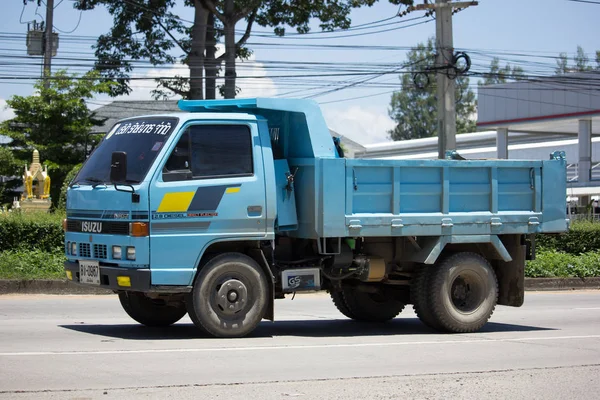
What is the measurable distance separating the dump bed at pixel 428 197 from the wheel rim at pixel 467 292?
1.93 feet

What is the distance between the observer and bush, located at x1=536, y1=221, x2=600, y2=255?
22094 mm

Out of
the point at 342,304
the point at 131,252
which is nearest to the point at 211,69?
the point at 342,304

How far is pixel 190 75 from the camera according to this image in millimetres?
32500

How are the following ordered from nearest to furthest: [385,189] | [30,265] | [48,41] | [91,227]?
[91,227], [385,189], [30,265], [48,41]

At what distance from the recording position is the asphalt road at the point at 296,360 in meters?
7.22

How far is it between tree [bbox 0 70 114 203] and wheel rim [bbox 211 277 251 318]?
1017 inches

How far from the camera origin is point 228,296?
9.87 metres

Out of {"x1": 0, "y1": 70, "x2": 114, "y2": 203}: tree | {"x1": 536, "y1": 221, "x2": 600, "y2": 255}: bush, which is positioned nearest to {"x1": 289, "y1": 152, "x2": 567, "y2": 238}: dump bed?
{"x1": 536, "y1": 221, "x2": 600, "y2": 255}: bush

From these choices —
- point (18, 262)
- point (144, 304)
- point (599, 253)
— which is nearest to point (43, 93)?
point (18, 262)

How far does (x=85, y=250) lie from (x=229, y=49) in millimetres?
22439

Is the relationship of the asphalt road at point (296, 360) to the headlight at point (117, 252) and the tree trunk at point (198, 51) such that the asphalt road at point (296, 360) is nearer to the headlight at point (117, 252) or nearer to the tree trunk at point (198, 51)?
the headlight at point (117, 252)

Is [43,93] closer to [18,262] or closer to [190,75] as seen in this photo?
[190,75]

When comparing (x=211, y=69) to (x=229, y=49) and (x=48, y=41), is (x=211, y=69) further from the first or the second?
(x=48, y=41)

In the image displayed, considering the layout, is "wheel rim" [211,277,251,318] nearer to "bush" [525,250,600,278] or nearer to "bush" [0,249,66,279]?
"bush" [0,249,66,279]
